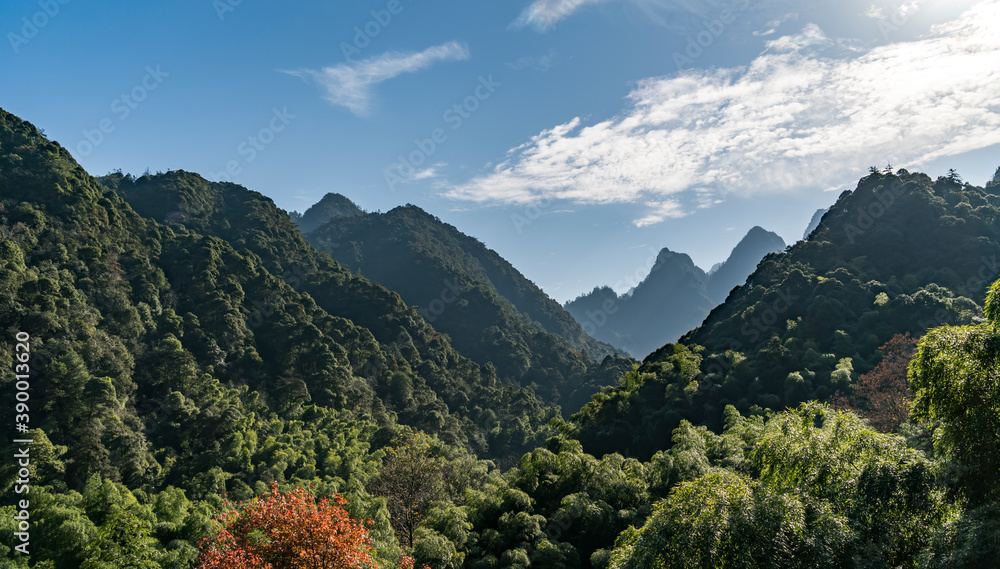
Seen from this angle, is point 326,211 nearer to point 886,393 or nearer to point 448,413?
point 448,413

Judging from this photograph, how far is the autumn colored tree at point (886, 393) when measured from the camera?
2341 cm

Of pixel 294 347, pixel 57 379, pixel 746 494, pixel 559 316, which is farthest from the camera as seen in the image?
pixel 559 316

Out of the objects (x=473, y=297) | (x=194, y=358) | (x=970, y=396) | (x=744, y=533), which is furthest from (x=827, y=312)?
(x=473, y=297)

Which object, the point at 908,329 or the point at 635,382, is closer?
the point at 908,329

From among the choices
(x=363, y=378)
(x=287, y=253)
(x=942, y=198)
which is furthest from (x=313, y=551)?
(x=287, y=253)

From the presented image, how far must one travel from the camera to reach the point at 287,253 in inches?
3002

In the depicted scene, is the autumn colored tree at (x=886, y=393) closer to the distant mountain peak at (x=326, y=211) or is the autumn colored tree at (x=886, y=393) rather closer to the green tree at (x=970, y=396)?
the green tree at (x=970, y=396)

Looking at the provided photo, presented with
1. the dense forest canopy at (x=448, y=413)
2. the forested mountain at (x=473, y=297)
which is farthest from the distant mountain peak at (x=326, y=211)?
the dense forest canopy at (x=448, y=413)

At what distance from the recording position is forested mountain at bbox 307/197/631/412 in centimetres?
8775

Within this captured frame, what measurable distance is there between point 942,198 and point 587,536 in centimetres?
6025

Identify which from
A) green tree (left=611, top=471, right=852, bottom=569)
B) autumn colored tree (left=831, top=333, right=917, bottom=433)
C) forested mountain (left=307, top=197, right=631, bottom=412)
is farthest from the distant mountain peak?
green tree (left=611, top=471, right=852, bottom=569)

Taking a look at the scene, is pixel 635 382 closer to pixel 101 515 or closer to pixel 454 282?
pixel 101 515

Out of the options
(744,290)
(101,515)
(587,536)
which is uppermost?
(744,290)

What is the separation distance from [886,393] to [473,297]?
80.9 meters
